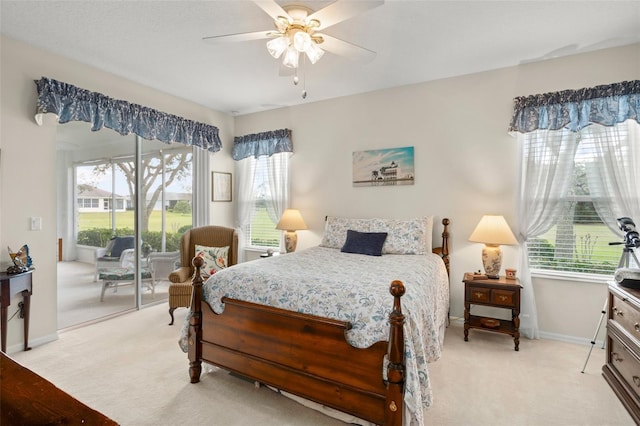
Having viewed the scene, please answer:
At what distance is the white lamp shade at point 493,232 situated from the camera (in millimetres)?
3090

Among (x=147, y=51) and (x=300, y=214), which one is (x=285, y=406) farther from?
(x=147, y=51)

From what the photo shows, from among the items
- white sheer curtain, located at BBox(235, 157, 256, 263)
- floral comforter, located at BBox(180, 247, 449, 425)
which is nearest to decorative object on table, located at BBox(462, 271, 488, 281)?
floral comforter, located at BBox(180, 247, 449, 425)

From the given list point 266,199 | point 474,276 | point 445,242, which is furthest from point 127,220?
point 474,276

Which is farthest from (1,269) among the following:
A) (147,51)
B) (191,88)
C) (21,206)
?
(191,88)

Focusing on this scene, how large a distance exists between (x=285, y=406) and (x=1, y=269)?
2.74 metres

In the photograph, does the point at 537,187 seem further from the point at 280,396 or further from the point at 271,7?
the point at 280,396

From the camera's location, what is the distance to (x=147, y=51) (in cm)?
310

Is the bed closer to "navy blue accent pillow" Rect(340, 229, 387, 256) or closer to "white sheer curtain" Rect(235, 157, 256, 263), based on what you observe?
"navy blue accent pillow" Rect(340, 229, 387, 256)

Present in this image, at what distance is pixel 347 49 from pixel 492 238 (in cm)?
224

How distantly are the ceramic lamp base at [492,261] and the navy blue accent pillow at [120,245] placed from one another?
4161 mm

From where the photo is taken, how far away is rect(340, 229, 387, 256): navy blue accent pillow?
344 centimetres

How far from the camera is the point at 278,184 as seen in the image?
16.0 ft

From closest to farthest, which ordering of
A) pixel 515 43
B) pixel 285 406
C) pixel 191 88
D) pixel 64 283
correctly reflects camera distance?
pixel 285 406 → pixel 515 43 → pixel 64 283 → pixel 191 88

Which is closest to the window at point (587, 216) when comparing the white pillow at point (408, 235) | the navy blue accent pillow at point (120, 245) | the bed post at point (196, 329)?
the white pillow at point (408, 235)
